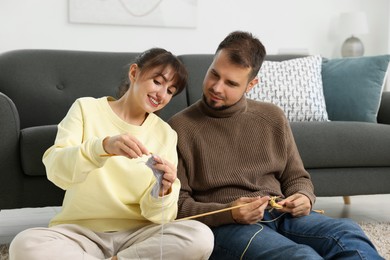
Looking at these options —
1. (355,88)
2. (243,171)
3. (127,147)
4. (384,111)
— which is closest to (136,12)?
(355,88)

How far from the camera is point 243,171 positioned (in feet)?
6.06

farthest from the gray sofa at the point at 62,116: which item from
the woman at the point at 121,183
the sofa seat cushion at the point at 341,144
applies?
the woman at the point at 121,183

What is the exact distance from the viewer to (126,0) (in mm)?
3879

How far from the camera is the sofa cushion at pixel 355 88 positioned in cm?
308

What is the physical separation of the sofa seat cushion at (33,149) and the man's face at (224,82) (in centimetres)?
73

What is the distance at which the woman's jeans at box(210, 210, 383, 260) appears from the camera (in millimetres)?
1536

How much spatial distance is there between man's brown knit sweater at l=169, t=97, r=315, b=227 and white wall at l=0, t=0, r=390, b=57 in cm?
206

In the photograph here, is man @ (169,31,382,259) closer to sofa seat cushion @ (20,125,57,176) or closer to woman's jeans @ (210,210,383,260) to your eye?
woman's jeans @ (210,210,383,260)

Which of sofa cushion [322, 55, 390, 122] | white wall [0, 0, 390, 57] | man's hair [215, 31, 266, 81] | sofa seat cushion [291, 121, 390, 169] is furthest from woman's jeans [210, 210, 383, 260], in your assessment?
white wall [0, 0, 390, 57]

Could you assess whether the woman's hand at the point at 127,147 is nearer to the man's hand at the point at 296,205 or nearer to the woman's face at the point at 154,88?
the woman's face at the point at 154,88

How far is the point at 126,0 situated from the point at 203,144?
2264 mm

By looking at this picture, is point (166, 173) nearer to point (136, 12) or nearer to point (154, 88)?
point (154, 88)

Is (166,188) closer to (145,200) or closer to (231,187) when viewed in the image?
(145,200)

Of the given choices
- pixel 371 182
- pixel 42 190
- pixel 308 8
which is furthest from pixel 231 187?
pixel 308 8
